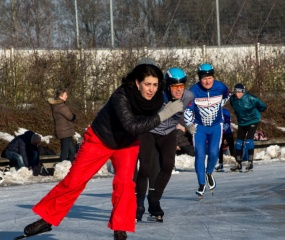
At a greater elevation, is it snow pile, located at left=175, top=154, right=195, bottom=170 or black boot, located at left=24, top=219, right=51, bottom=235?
black boot, located at left=24, top=219, right=51, bottom=235

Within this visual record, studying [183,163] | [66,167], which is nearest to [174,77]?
[66,167]

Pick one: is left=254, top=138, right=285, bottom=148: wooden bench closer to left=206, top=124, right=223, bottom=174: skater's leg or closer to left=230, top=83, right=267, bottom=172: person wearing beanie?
left=230, top=83, right=267, bottom=172: person wearing beanie

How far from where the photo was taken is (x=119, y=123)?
732 cm

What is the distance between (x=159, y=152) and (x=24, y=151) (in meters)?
7.59

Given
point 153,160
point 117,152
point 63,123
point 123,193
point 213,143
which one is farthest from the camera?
point 63,123

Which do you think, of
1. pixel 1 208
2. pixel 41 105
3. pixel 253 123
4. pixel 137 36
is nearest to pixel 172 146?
pixel 1 208

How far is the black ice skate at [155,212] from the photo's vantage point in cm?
918

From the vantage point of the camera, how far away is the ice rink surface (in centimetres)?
836

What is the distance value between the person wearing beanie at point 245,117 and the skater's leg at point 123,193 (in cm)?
927

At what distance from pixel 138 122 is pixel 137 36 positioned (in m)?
18.1

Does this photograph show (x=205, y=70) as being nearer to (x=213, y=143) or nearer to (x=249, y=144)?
(x=213, y=143)

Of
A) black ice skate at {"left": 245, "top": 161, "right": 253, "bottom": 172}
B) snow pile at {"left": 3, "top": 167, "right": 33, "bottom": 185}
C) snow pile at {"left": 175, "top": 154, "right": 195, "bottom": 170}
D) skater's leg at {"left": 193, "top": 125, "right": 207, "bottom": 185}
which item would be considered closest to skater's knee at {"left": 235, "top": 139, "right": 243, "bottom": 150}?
black ice skate at {"left": 245, "top": 161, "right": 253, "bottom": 172}

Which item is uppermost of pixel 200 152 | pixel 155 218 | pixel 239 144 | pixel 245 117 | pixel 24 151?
pixel 200 152

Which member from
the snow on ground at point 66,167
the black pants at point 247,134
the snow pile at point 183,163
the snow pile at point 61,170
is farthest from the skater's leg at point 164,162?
the snow pile at point 183,163
